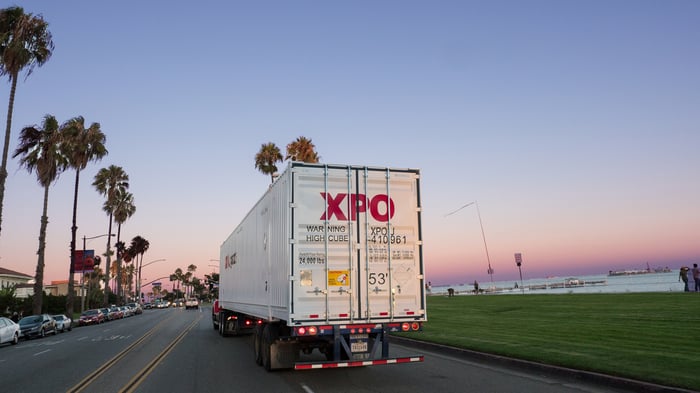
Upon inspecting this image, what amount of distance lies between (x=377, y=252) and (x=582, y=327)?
9.28m

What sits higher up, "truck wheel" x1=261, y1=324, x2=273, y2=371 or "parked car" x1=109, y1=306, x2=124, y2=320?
"truck wheel" x1=261, y1=324, x2=273, y2=371

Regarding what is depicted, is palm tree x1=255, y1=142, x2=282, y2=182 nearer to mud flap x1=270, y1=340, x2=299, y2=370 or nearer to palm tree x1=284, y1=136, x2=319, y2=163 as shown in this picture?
palm tree x1=284, y1=136, x2=319, y2=163

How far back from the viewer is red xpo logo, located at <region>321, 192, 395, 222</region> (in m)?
9.79

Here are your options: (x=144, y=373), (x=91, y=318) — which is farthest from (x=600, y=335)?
(x=91, y=318)

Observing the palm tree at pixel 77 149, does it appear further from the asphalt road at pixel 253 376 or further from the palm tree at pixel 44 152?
the asphalt road at pixel 253 376

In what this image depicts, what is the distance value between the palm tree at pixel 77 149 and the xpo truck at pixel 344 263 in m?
39.0

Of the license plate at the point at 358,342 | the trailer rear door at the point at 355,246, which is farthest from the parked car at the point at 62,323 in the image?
the license plate at the point at 358,342

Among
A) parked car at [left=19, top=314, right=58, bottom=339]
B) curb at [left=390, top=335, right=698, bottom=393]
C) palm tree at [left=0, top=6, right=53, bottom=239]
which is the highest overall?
palm tree at [left=0, top=6, right=53, bottom=239]

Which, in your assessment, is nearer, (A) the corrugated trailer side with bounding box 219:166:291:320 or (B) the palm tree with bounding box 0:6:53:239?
(A) the corrugated trailer side with bounding box 219:166:291:320

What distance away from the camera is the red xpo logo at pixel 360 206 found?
9789 mm

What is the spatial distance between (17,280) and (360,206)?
94.9 m

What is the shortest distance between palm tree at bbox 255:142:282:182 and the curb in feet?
93.9

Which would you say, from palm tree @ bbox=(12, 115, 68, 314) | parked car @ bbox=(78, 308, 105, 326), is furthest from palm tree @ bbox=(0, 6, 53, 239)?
parked car @ bbox=(78, 308, 105, 326)

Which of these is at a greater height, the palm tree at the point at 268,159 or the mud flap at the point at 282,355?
the palm tree at the point at 268,159
